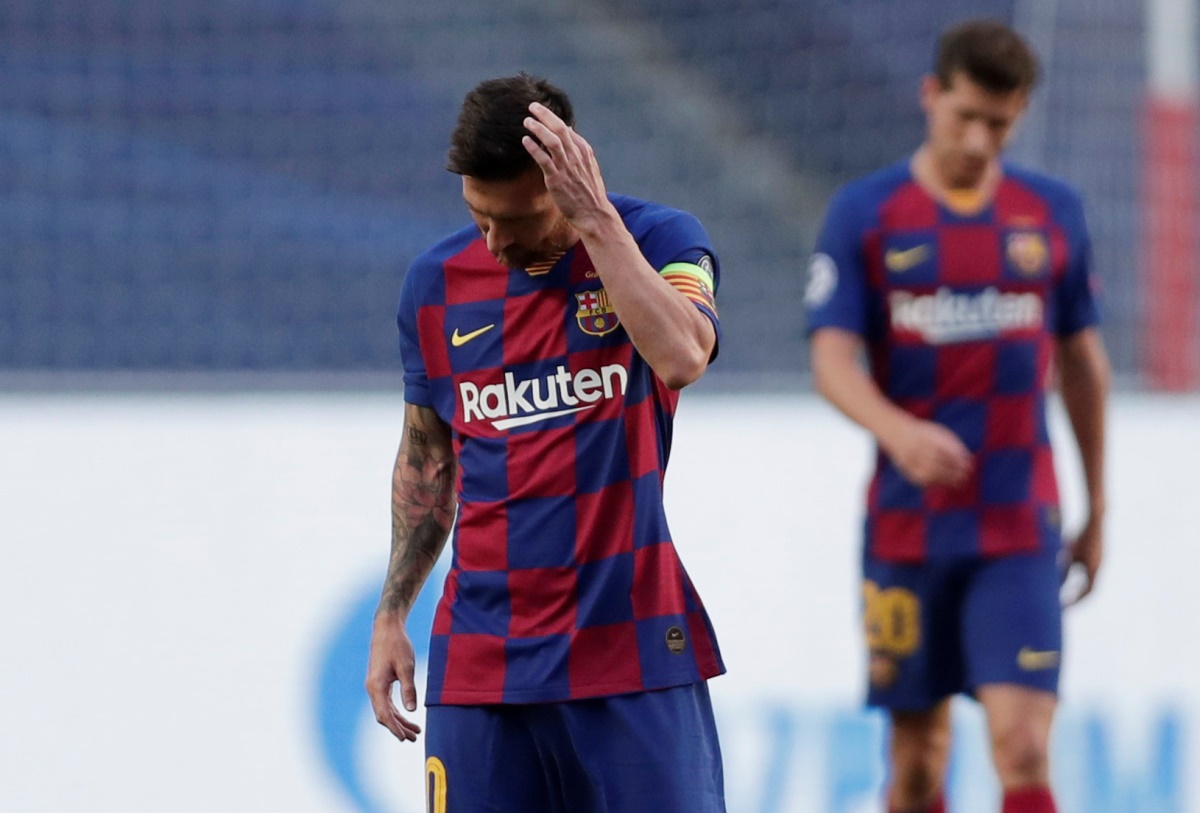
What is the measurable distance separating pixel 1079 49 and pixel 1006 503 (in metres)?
3.59

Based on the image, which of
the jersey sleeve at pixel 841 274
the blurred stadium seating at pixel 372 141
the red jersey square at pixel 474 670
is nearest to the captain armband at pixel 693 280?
the red jersey square at pixel 474 670

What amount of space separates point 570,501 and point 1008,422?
Answer: 1.53 metres

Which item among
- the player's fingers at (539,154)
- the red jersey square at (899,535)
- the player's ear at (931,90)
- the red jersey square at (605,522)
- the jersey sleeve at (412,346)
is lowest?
the red jersey square at (899,535)

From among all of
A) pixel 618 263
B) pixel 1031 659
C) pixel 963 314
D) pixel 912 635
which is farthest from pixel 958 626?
pixel 618 263

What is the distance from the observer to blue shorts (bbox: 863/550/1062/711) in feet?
12.2

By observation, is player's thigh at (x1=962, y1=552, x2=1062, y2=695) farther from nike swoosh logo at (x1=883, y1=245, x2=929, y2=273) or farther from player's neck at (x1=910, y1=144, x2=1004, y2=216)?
player's neck at (x1=910, y1=144, x2=1004, y2=216)

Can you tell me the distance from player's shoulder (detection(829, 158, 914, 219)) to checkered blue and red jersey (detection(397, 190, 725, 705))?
129cm

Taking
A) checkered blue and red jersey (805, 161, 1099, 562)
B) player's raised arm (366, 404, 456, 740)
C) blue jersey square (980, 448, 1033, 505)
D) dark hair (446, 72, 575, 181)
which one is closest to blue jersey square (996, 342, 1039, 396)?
checkered blue and red jersey (805, 161, 1099, 562)

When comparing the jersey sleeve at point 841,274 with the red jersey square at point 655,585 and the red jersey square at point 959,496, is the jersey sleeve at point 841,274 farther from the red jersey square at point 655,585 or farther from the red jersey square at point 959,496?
the red jersey square at point 655,585

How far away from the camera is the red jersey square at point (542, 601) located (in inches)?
102

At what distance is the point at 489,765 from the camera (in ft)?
8.52

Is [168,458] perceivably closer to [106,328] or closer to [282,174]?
[106,328]

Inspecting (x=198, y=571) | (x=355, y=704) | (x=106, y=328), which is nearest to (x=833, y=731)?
(x=355, y=704)

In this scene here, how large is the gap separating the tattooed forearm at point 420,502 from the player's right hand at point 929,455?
950mm
